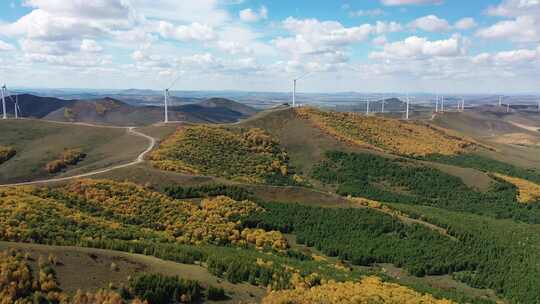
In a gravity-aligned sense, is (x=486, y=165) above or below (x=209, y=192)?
below

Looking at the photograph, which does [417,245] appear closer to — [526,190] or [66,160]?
[526,190]

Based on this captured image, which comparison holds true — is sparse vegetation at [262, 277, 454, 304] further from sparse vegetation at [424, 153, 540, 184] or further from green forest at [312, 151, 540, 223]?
sparse vegetation at [424, 153, 540, 184]

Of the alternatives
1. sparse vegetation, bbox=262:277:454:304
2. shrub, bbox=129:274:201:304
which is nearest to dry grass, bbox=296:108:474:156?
sparse vegetation, bbox=262:277:454:304

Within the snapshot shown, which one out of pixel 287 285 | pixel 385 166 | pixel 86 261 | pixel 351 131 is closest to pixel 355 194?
pixel 385 166

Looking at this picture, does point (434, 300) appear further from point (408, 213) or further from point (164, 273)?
point (408, 213)

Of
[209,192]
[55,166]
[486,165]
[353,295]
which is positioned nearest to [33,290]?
[353,295]

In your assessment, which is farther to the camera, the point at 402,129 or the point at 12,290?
the point at 402,129

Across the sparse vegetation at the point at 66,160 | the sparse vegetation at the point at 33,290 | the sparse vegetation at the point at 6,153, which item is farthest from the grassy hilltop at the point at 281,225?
the sparse vegetation at the point at 6,153
